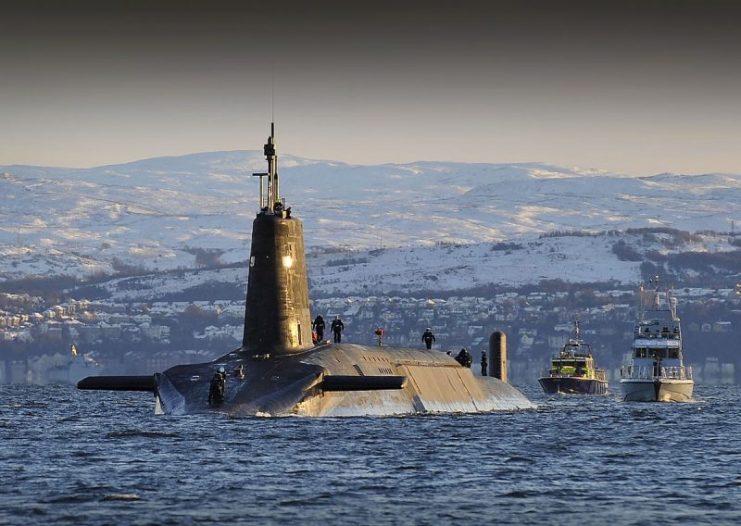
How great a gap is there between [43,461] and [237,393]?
1292 centimetres

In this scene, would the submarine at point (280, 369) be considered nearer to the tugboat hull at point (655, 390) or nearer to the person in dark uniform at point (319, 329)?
the person in dark uniform at point (319, 329)

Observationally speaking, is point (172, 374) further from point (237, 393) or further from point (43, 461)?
point (43, 461)

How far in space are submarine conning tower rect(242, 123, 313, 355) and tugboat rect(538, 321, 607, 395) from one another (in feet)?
258

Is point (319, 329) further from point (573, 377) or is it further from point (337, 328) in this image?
point (573, 377)

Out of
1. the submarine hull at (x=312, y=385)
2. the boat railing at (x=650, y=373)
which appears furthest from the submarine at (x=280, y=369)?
the boat railing at (x=650, y=373)

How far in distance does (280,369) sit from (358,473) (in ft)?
54.7

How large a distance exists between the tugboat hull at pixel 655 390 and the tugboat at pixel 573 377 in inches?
1113

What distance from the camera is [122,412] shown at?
278 feet

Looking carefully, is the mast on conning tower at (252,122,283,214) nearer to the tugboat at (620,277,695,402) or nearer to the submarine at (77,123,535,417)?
the submarine at (77,123,535,417)

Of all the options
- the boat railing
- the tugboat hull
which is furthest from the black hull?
the tugboat hull

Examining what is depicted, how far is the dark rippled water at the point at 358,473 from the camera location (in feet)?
142

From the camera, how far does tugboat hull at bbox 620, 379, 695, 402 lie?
116625 mm

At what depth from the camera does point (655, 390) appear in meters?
117

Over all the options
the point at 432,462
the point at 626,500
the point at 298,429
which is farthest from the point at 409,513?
the point at 298,429
